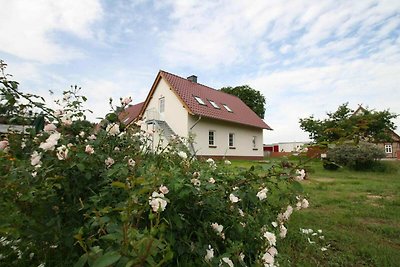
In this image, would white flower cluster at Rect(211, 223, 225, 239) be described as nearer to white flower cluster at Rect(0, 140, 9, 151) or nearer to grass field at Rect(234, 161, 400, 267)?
grass field at Rect(234, 161, 400, 267)

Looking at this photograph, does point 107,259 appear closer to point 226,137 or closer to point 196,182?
point 196,182

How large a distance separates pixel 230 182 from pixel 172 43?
24.9ft

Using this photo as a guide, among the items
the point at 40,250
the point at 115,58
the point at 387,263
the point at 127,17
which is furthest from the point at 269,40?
the point at 40,250

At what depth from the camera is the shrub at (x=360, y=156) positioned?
1109cm

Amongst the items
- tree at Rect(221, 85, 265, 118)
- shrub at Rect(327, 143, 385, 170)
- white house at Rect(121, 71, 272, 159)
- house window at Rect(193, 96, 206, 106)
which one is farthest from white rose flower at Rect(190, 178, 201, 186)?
tree at Rect(221, 85, 265, 118)

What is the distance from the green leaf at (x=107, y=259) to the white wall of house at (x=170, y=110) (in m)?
14.8

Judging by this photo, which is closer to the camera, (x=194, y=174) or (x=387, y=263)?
(x=194, y=174)

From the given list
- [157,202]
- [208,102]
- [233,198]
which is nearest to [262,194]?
[233,198]

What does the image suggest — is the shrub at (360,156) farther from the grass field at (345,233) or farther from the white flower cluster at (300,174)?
the white flower cluster at (300,174)

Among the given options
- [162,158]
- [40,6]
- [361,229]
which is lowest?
[361,229]

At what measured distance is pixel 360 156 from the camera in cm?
1117

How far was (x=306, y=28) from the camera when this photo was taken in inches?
257

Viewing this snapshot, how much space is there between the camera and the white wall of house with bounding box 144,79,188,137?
16.0m

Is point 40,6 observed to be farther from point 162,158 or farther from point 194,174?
point 194,174
